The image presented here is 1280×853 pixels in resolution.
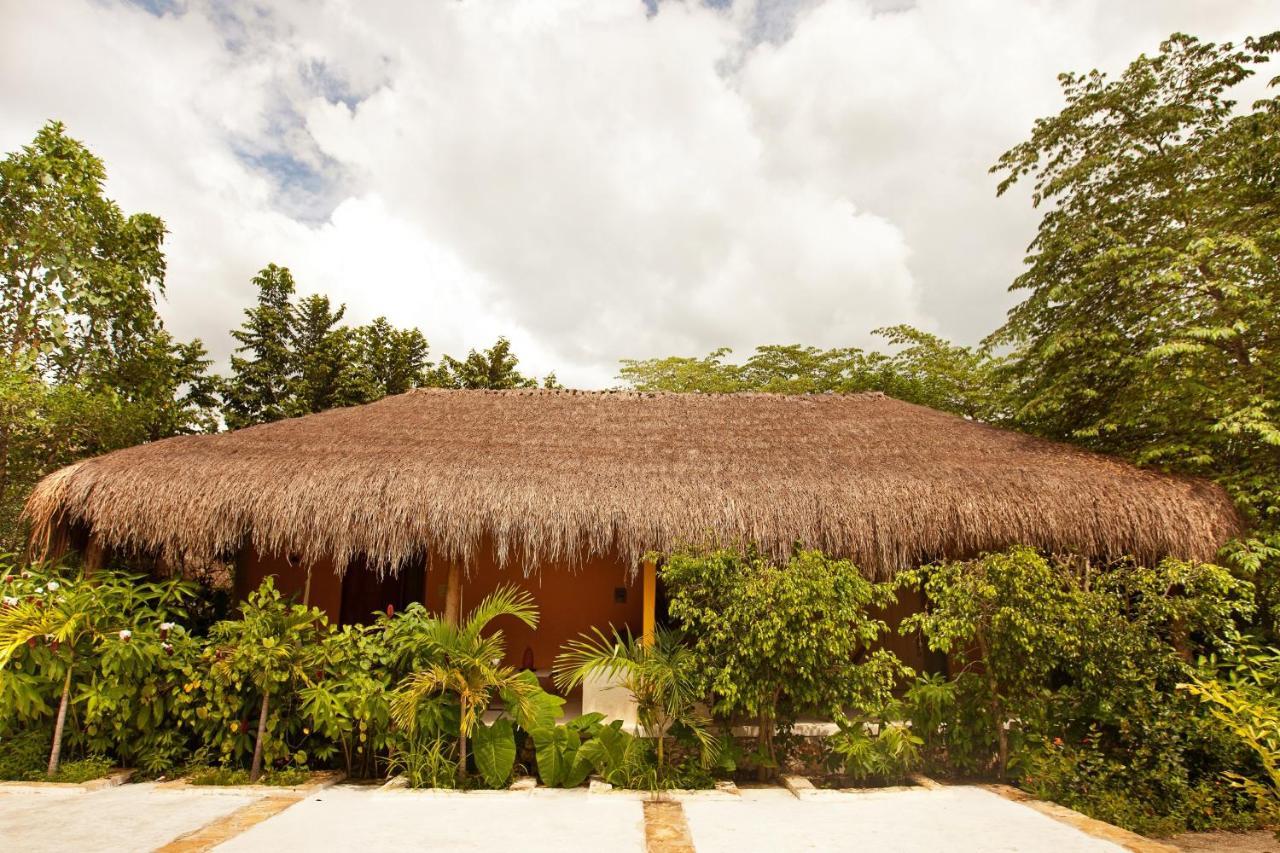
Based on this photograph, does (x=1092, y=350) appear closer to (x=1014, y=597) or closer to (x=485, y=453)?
(x=1014, y=597)

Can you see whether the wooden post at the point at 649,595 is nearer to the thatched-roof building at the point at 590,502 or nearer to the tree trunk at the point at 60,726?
the thatched-roof building at the point at 590,502

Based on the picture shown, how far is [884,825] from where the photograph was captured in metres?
3.91

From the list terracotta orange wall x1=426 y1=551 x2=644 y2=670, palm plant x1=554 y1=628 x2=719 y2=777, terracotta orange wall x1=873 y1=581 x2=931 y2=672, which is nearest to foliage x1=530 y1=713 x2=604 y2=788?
palm plant x1=554 y1=628 x2=719 y2=777

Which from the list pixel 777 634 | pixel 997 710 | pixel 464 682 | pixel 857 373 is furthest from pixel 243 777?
pixel 857 373

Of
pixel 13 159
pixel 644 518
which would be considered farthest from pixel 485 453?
pixel 13 159

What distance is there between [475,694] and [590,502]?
1.95 m

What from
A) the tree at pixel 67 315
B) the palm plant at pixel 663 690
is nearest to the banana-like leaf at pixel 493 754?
the palm plant at pixel 663 690

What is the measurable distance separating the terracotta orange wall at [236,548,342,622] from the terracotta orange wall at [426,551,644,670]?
3.91 feet

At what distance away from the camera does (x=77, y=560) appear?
623 cm

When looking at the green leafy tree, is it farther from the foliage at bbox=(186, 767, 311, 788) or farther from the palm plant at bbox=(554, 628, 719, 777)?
the foliage at bbox=(186, 767, 311, 788)

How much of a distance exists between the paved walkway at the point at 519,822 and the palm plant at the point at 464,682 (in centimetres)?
49

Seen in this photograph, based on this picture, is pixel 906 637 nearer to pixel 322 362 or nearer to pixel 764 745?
pixel 764 745

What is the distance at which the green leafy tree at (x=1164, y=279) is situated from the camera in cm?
611

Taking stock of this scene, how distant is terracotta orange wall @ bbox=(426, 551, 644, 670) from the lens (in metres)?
7.71
